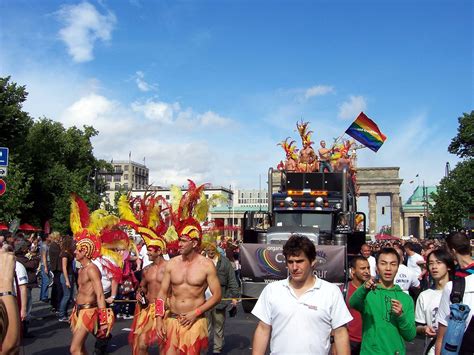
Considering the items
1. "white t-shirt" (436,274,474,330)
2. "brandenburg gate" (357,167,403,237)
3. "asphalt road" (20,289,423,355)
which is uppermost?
"brandenburg gate" (357,167,403,237)

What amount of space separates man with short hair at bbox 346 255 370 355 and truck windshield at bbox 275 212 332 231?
931 cm

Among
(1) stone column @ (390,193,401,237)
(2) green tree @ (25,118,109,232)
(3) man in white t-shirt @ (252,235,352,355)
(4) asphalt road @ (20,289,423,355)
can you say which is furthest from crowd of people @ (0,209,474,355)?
(1) stone column @ (390,193,401,237)

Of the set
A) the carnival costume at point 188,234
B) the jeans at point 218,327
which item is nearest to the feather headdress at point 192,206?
the carnival costume at point 188,234

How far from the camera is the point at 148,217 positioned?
827cm

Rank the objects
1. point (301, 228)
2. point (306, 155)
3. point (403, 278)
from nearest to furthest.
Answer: point (403, 278)
point (301, 228)
point (306, 155)

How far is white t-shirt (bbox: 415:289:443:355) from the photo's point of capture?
17.8 ft

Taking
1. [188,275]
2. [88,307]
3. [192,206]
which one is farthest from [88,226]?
[188,275]

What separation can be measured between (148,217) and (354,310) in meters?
3.62

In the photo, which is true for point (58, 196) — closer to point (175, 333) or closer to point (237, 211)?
point (175, 333)

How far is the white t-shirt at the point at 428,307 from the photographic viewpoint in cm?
542

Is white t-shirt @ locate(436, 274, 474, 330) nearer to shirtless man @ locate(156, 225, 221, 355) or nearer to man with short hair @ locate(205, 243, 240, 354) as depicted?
shirtless man @ locate(156, 225, 221, 355)

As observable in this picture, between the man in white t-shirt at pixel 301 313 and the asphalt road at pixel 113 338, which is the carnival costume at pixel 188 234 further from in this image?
the asphalt road at pixel 113 338

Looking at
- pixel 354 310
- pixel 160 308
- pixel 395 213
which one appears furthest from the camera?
pixel 395 213

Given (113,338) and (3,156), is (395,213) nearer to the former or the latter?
(3,156)
